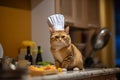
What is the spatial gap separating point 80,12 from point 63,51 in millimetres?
949

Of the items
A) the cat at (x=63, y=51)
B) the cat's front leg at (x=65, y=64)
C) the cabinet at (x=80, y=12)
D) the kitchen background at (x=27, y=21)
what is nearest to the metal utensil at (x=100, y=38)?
the cabinet at (x=80, y=12)

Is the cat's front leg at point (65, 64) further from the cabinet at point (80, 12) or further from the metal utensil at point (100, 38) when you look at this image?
the metal utensil at point (100, 38)

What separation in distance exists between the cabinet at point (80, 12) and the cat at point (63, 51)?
463 mm

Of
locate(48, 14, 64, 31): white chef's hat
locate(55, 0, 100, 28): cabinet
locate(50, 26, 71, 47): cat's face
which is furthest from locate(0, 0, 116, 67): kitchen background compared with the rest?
locate(50, 26, 71, 47): cat's face

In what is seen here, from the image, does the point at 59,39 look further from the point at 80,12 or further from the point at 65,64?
the point at 80,12

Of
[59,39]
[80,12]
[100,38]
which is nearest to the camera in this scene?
[59,39]

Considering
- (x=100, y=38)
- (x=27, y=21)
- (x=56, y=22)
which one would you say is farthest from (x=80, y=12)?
(x=56, y=22)

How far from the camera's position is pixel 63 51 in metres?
1.90

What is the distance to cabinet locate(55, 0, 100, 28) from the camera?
2.38 m

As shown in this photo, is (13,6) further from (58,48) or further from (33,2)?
(58,48)

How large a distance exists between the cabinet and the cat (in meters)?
0.46

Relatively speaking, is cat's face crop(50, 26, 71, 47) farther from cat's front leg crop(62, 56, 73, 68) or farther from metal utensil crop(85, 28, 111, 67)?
metal utensil crop(85, 28, 111, 67)

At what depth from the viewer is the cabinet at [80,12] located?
7.82 ft

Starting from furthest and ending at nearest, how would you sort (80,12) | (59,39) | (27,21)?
(80,12) → (27,21) → (59,39)
